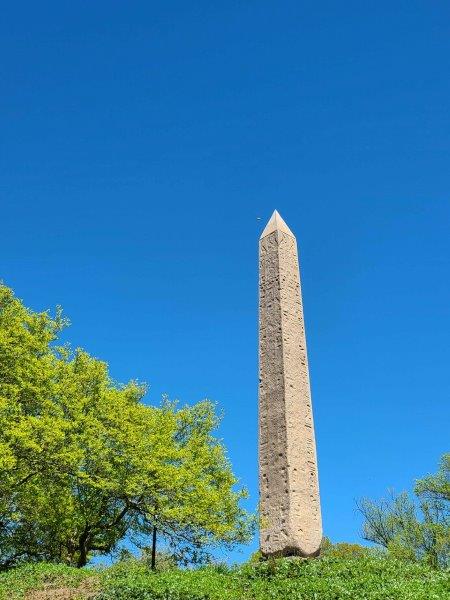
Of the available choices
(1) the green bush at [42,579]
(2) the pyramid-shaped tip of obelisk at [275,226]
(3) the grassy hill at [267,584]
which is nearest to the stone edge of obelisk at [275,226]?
(2) the pyramid-shaped tip of obelisk at [275,226]

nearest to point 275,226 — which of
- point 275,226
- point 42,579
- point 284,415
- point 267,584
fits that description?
point 275,226

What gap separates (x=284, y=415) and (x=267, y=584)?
391 centimetres

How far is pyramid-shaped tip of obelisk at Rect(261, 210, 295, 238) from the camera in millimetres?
18781

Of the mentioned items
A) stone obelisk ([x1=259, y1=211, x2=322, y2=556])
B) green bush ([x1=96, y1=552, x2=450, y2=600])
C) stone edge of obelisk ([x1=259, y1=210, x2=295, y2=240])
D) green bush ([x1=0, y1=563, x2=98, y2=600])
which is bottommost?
green bush ([x1=96, y1=552, x2=450, y2=600])

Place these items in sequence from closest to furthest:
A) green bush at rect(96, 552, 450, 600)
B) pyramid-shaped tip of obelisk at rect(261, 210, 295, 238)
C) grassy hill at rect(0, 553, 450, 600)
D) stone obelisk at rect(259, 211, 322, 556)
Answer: green bush at rect(96, 552, 450, 600) < grassy hill at rect(0, 553, 450, 600) < stone obelisk at rect(259, 211, 322, 556) < pyramid-shaped tip of obelisk at rect(261, 210, 295, 238)

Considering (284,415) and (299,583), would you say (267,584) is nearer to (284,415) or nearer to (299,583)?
(299,583)

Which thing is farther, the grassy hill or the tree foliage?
the tree foliage

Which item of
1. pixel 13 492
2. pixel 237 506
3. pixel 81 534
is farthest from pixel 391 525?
pixel 13 492

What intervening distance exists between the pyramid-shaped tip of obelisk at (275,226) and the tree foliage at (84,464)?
30.0 feet

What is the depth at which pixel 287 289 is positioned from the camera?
17.7m

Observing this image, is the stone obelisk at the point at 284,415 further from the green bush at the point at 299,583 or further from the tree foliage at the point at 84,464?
the tree foliage at the point at 84,464

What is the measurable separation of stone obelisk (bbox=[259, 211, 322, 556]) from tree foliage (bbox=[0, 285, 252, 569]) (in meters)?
7.05

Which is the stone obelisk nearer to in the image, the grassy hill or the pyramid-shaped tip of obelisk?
the pyramid-shaped tip of obelisk

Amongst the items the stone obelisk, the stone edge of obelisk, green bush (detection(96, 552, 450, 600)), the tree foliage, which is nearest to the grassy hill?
green bush (detection(96, 552, 450, 600))
